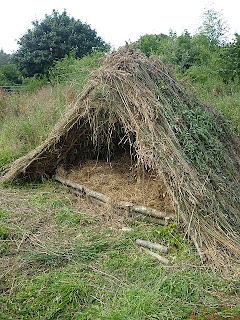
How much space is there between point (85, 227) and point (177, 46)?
33.3 feet

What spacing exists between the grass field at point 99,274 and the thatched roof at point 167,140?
0.39 meters

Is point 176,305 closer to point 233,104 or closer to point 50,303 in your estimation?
point 50,303

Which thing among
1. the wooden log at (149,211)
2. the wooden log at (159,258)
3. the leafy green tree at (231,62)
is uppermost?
the leafy green tree at (231,62)

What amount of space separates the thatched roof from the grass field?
393 mm

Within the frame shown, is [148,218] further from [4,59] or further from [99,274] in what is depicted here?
[4,59]

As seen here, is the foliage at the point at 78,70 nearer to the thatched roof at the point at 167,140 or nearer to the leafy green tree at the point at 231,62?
the thatched roof at the point at 167,140

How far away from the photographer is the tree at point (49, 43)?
19172mm

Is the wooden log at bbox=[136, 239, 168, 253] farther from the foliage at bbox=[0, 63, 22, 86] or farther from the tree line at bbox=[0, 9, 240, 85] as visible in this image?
the foliage at bbox=[0, 63, 22, 86]

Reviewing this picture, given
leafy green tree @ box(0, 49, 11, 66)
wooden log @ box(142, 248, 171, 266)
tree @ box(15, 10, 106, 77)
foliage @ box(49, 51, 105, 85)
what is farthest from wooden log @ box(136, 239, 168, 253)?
leafy green tree @ box(0, 49, 11, 66)

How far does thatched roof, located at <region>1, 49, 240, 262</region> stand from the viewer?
165 inches

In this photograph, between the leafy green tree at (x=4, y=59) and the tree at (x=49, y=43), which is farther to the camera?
the leafy green tree at (x=4, y=59)

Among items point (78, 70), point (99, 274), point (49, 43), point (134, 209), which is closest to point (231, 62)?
point (78, 70)

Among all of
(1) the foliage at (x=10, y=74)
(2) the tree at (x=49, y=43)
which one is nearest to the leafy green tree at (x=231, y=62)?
(2) the tree at (x=49, y=43)

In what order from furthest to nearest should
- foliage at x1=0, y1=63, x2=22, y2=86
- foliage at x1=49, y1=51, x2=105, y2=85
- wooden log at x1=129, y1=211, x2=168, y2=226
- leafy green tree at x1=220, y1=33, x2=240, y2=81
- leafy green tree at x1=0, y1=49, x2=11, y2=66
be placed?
leafy green tree at x1=0, y1=49, x2=11, y2=66 < foliage at x1=0, y1=63, x2=22, y2=86 < leafy green tree at x1=220, y1=33, x2=240, y2=81 < foliage at x1=49, y1=51, x2=105, y2=85 < wooden log at x1=129, y1=211, x2=168, y2=226
